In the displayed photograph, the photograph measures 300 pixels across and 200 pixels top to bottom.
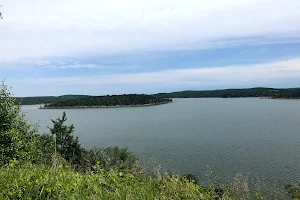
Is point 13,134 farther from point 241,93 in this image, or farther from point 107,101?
point 241,93

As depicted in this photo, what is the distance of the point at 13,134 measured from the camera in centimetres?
933

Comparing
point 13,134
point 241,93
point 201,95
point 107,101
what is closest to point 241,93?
point 241,93

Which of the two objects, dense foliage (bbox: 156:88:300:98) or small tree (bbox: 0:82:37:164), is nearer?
small tree (bbox: 0:82:37:164)

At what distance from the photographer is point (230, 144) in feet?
98.8

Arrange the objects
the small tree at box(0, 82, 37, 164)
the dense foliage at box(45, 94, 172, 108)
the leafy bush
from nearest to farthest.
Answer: the leafy bush → the small tree at box(0, 82, 37, 164) → the dense foliage at box(45, 94, 172, 108)

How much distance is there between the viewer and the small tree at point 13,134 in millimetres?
9094

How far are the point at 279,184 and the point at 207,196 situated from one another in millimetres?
14841

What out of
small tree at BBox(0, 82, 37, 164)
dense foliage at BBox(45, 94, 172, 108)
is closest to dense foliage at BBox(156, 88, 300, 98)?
dense foliage at BBox(45, 94, 172, 108)

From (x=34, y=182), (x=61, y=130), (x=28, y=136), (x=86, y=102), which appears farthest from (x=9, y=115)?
(x=86, y=102)

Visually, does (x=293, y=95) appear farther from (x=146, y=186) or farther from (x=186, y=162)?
(x=146, y=186)

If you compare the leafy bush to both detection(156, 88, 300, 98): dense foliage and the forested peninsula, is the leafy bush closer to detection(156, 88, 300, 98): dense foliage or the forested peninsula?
the forested peninsula

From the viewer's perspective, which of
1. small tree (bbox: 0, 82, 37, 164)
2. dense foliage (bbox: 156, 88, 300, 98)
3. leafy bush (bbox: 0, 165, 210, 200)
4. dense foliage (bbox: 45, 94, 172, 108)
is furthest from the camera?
dense foliage (bbox: 156, 88, 300, 98)

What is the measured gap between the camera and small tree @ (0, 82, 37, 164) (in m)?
9.09

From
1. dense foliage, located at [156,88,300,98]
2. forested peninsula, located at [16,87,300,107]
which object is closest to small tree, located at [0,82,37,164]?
forested peninsula, located at [16,87,300,107]
